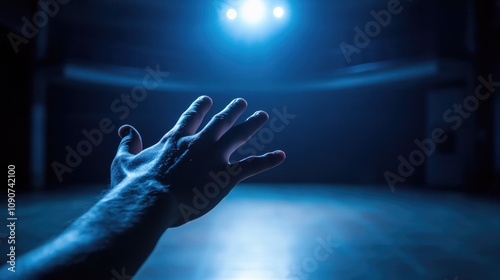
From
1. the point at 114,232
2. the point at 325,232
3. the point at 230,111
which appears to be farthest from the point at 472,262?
the point at 114,232

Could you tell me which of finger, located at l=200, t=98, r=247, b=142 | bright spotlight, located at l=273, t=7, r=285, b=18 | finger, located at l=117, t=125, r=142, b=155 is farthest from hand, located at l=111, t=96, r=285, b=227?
bright spotlight, located at l=273, t=7, r=285, b=18

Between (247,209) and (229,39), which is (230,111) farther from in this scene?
(229,39)

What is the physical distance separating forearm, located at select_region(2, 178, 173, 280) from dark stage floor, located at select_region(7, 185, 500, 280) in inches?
1.9

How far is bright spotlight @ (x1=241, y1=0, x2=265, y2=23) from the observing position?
7.91 meters

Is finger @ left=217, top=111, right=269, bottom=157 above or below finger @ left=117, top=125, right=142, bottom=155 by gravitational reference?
below

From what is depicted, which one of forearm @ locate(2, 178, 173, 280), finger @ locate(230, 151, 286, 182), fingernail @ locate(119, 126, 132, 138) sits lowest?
forearm @ locate(2, 178, 173, 280)

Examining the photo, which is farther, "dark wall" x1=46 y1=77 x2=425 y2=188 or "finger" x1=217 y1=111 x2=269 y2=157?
Answer: "dark wall" x1=46 y1=77 x2=425 y2=188

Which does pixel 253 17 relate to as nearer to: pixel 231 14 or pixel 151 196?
pixel 231 14

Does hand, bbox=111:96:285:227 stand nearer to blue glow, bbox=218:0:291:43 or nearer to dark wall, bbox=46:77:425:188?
blue glow, bbox=218:0:291:43

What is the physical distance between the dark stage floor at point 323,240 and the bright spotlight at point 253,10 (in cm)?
435

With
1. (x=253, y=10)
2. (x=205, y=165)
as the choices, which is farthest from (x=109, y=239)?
(x=253, y=10)

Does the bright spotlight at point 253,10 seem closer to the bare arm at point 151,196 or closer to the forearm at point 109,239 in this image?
the bare arm at point 151,196

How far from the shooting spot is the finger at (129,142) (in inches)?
43.9

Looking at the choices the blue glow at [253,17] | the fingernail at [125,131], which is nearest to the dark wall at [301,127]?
the blue glow at [253,17]
